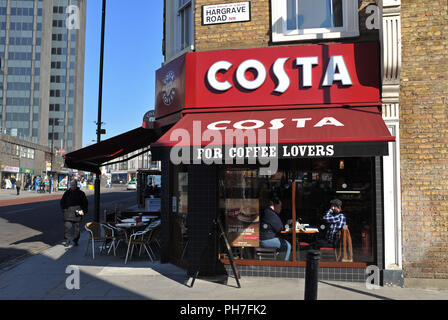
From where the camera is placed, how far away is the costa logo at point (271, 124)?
246 inches

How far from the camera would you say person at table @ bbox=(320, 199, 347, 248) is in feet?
23.3

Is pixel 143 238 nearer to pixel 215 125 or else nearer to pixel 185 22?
pixel 215 125

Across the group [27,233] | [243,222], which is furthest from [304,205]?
[27,233]

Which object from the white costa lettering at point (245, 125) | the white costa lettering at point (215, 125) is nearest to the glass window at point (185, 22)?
the white costa lettering at point (215, 125)

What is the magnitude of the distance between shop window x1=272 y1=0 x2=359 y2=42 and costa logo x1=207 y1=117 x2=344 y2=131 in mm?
1808

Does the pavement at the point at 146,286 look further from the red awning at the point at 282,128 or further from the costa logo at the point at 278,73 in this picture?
the costa logo at the point at 278,73

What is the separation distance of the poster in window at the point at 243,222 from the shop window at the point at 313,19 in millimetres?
3313

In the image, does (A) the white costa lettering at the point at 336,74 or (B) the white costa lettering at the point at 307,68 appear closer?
(A) the white costa lettering at the point at 336,74

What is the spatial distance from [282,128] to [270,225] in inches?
83.3

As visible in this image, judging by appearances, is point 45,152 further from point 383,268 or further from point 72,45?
point 383,268

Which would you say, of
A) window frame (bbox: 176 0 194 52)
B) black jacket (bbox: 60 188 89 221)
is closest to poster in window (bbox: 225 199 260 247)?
window frame (bbox: 176 0 194 52)

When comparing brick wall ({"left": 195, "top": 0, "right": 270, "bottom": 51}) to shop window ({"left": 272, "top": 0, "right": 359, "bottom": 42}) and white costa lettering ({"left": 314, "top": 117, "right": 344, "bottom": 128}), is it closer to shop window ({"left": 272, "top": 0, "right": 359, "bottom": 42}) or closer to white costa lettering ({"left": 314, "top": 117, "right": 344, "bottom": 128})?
shop window ({"left": 272, "top": 0, "right": 359, "bottom": 42})

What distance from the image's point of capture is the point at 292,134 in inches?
234

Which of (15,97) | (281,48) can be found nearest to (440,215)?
(281,48)
